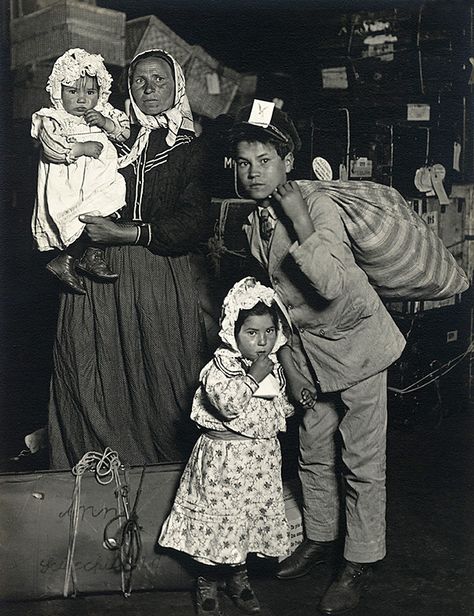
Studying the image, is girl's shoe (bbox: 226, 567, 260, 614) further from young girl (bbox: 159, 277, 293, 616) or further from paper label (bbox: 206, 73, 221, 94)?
paper label (bbox: 206, 73, 221, 94)

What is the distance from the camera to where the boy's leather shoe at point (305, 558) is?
2.93 m

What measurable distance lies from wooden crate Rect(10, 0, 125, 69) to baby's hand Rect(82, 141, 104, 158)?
1.61 feet

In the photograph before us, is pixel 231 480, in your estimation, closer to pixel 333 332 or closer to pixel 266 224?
pixel 333 332

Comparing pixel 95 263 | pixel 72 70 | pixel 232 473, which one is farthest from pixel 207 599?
pixel 72 70

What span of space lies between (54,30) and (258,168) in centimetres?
110

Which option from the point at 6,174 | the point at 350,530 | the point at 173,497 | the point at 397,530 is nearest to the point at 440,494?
the point at 397,530

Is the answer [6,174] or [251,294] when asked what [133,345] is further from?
[6,174]

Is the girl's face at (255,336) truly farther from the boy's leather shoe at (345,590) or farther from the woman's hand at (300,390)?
the boy's leather shoe at (345,590)

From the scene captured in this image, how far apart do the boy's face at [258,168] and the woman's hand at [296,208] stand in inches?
3.9

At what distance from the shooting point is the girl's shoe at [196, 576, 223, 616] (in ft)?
8.84

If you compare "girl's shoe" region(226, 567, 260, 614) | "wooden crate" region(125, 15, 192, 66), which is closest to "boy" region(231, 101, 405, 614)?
"girl's shoe" region(226, 567, 260, 614)

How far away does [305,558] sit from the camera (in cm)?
298

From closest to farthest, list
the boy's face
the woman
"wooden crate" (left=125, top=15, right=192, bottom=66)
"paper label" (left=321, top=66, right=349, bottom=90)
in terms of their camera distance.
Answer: the boy's face, the woman, "wooden crate" (left=125, top=15, right=192, bottom=66), "paper label" (left=321, top=66, right=349, bottom=90)

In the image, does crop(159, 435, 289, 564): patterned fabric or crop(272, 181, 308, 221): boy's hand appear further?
crop(159, 435, 289, 564): patterned fabric
